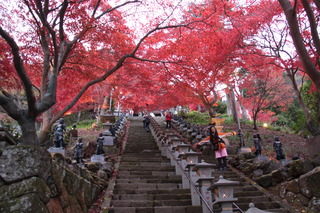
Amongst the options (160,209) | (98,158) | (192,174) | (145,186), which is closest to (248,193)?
(192,174)

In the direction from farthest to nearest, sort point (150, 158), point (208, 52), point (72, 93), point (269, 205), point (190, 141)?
point (190, 141)
point (72, 93)
point (208, 52)
point (150, 158)
point (269, 205)

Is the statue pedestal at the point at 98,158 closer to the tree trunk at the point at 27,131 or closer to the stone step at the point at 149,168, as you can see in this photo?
the stone step at the point at 149,168

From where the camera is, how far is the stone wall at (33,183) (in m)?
3.70

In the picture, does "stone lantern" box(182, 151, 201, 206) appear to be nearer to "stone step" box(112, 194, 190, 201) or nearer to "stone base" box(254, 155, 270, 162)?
"stone step" box(112, 194, 190, 201)

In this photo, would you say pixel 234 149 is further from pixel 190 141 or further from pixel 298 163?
pixel 298 163

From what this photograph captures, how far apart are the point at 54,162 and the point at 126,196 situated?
103 inches

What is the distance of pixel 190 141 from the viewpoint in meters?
15.1

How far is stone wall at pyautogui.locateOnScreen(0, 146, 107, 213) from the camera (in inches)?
145

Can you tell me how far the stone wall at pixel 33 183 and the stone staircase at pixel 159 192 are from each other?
1597 mm

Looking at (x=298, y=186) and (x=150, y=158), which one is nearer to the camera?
(x=298, y=186)

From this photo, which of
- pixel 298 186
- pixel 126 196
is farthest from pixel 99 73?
pixel 298 186

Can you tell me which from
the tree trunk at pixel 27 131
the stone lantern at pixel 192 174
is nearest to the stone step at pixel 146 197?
the stone lantern at pixel 192 174

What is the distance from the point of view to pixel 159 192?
7.01 m

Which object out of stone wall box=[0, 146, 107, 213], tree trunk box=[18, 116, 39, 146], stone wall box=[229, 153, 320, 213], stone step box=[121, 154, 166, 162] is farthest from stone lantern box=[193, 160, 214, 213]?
stone step box=[121, 154, 166, 162]
